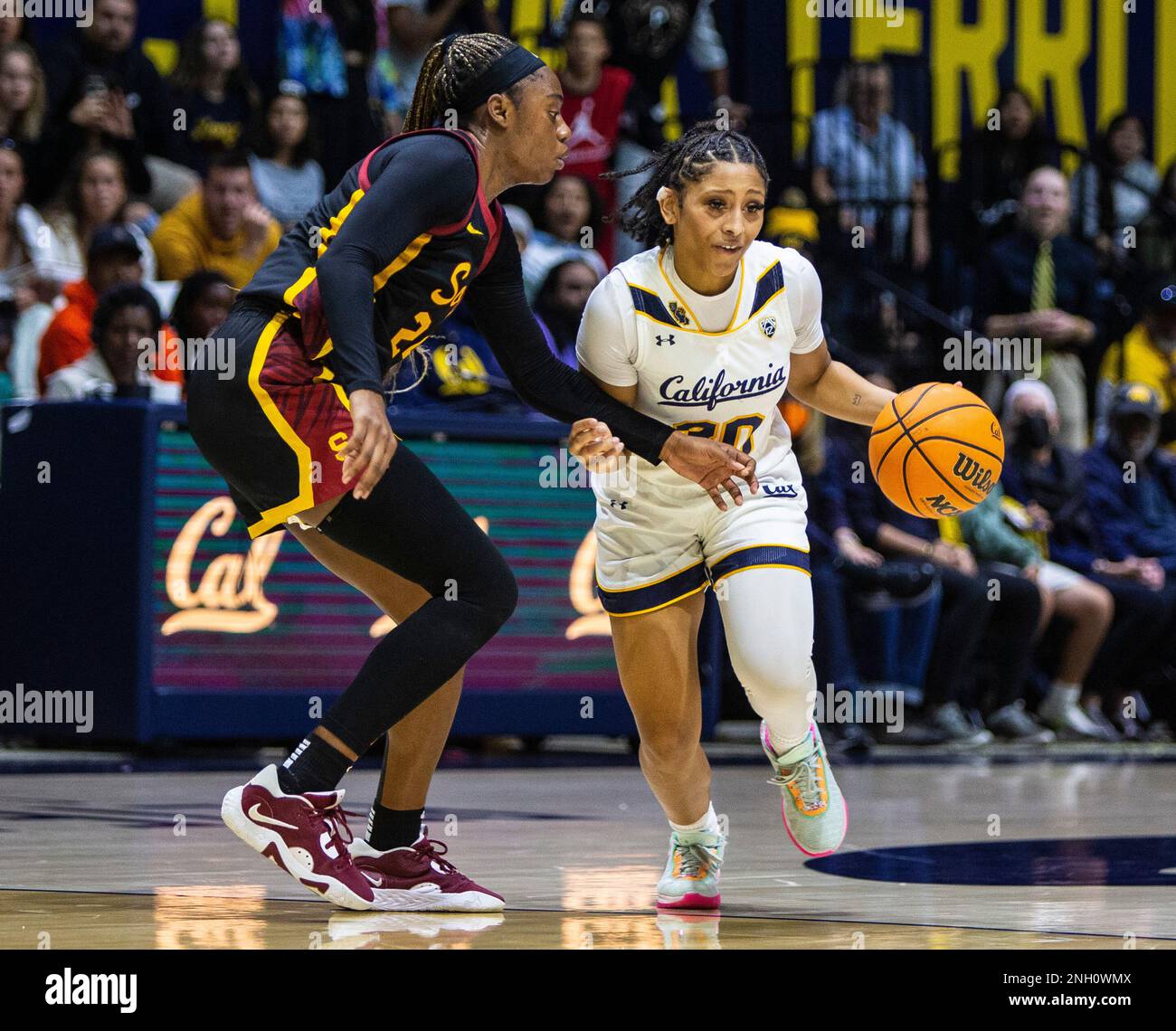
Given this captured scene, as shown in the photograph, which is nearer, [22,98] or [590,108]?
[22,98]

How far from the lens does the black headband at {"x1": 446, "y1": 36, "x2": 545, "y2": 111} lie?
180 inches

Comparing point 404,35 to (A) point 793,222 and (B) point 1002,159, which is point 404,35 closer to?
(A) point 793,222

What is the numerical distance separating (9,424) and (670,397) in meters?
4.68

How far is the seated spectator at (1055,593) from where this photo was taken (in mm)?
11023

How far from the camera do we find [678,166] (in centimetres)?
498

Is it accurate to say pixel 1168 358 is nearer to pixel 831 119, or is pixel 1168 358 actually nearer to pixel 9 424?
pixel 831 119

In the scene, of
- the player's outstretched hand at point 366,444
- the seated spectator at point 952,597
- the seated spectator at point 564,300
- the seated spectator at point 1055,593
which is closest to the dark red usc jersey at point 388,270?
the player's outstretched hand at point 366,444

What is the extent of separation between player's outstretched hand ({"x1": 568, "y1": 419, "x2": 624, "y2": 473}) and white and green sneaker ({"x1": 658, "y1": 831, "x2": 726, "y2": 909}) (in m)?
0.94

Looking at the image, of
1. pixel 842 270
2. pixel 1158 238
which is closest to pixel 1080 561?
pixel 842 270

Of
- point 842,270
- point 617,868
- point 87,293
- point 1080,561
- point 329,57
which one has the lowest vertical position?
point 617,868

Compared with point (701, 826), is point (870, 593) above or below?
above

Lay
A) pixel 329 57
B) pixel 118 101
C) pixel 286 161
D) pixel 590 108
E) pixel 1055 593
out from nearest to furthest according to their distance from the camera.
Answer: pixel 118 101 → pixel 286 161 → pixel 1055 593 → pixel 329 57 → pixel 590 108

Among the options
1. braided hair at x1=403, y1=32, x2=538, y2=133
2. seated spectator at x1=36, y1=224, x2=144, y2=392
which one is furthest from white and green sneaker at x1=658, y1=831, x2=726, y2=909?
seated spectator at x1=36, y1=224, x2=144, y2=392

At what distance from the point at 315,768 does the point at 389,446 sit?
77 centimetres
